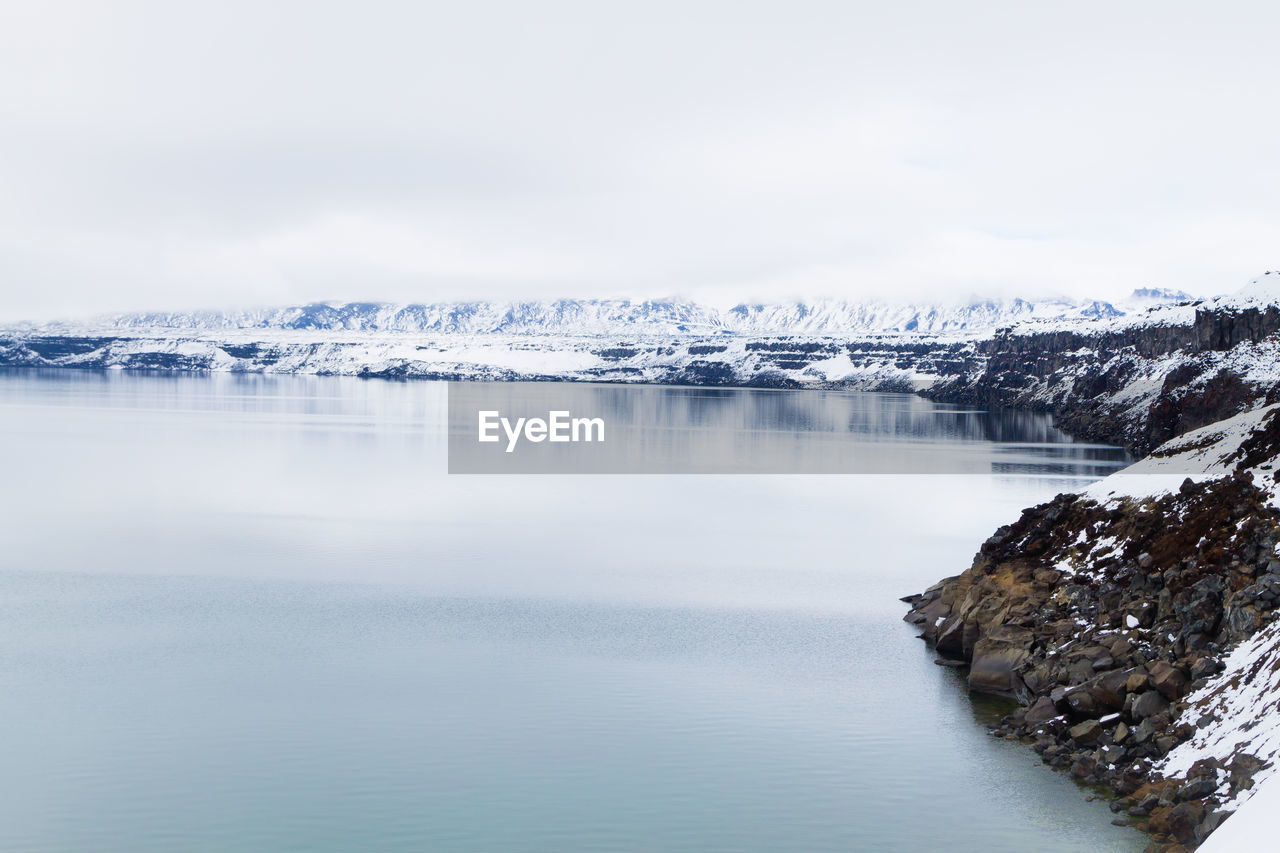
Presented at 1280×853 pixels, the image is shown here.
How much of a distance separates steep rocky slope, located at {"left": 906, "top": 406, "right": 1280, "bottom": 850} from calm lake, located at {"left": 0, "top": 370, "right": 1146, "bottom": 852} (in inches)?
36.5

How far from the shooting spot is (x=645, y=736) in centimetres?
2080

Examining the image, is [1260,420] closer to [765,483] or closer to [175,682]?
[175,682]

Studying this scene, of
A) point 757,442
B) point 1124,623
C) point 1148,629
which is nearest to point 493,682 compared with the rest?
point 1124,623

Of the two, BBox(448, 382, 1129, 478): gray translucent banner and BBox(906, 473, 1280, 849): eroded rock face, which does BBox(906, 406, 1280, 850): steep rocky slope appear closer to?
BBox(906, 473, 1280, 849): eroded rock face

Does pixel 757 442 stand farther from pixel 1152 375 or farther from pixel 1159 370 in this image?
pixel 1152 375

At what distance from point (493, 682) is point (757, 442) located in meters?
69.0

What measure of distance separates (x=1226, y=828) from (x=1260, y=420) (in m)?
20.5

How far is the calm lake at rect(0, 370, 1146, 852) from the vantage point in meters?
17.3

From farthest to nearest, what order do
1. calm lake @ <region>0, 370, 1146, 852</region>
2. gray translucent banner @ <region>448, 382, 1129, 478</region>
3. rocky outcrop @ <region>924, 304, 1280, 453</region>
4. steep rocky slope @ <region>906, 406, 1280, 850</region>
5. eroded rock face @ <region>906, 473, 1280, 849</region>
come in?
rocky outcrop @ <region>924, 304, 1280, 453</region> < gray translucent banner @ <region>448, 382, 1129, 478</region> < eroded rock face @ <region>906, 473, 1280, 849</region> < calm lake @ <region>0, 370, 1146, 852</region> < steep rocky slope @ <region>906, 406, 1280, 850</region>

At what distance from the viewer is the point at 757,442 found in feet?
300

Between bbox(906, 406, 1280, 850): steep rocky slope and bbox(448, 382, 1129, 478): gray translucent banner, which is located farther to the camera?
bbox(448, 382, 1129, 478): gray translucent banner

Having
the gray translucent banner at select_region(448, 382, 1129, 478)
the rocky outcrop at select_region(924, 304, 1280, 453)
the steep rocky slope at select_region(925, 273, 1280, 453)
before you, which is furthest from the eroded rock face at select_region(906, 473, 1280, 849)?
the gray translucent banner at select_region(448, 382, 1129, 478)

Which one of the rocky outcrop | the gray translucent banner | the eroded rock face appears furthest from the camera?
the rocky outcrop

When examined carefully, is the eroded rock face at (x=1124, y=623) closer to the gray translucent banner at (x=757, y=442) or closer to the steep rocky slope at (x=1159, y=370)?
the steep rocky slope at (x=1159, y=370)
